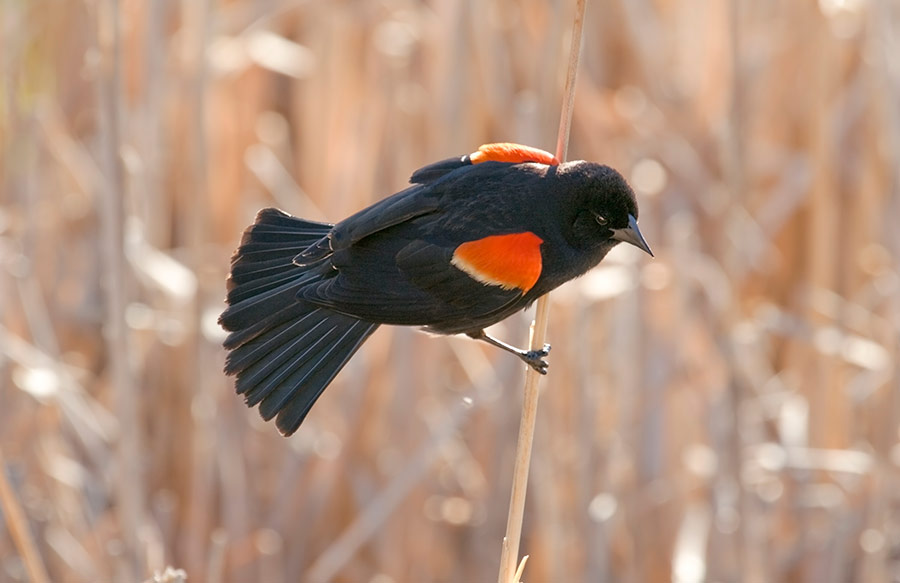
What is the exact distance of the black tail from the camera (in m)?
1.86

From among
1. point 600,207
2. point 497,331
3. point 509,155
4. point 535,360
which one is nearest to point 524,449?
point 535,360

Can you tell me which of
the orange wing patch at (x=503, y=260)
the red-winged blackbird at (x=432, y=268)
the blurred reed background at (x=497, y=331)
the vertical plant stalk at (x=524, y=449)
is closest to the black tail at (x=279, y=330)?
the red-winged blackbird at (x=432, y=268)

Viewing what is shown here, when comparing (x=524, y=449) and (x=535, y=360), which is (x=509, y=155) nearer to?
(x=535, y=360)

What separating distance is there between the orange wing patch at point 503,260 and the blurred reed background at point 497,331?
0.74m

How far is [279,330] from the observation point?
6.37ft

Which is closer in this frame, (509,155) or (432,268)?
(432,268)

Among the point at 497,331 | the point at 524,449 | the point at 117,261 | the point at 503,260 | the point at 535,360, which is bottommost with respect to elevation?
the point at 524,449

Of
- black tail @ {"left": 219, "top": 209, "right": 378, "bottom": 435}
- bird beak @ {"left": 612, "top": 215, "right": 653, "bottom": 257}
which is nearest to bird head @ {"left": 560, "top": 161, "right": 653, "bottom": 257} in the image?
bird beak @ {"left": 612, "top": 215, "right": 653, "bottom": 257}

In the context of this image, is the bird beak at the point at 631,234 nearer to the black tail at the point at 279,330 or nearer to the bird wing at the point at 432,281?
the bird wing at the point at 432,281

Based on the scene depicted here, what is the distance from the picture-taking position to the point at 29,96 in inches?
123

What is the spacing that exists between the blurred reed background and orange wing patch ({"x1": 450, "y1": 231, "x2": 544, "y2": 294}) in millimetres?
741

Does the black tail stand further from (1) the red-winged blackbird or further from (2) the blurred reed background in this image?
(2) the blurred reed background

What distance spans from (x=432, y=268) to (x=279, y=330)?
31cm

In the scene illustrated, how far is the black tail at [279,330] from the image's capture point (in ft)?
6.09
